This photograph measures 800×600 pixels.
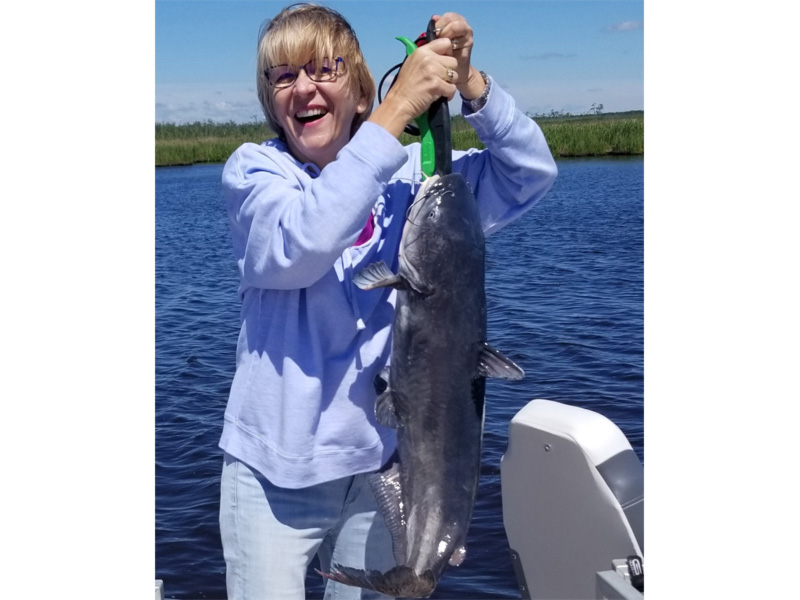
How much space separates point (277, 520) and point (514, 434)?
0.99 meters

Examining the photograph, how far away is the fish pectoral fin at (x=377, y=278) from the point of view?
1.92m

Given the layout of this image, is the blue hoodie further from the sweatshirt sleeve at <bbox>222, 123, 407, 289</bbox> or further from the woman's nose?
the woman's nose

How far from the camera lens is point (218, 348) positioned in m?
11.3

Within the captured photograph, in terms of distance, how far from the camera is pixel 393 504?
215cm

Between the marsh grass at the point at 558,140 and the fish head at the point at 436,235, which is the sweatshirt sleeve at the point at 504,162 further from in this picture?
the marsh grass at the point at 558,140

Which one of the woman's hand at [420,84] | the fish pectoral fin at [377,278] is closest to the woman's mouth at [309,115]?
the woman's hand at [420,84]

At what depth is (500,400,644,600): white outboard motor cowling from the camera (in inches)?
104

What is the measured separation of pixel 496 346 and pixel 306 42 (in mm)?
8583

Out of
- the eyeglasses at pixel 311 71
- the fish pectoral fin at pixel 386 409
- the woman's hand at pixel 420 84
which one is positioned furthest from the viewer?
the eyeglasses at pixel 311 71

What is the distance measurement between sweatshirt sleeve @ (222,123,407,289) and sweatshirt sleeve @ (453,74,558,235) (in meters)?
0.32

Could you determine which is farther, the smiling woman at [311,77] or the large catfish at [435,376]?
the smiling woman at [311,77]

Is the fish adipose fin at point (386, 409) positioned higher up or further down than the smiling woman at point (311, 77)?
further down
